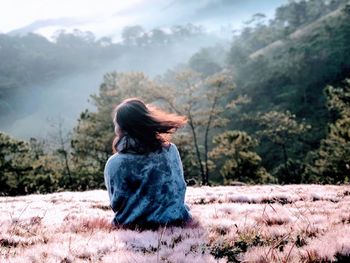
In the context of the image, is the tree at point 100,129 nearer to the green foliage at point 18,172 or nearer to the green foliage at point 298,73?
the green foliage at point 18,172

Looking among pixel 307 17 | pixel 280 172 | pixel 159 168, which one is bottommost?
pixel 280 172

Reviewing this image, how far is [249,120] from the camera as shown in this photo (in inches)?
3853

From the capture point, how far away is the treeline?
155 feet

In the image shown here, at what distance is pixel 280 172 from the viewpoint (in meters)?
59.6

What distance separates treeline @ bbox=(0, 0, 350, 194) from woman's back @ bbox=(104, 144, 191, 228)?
9.06 metres

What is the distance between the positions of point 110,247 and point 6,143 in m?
46.2

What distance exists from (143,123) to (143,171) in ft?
2.72

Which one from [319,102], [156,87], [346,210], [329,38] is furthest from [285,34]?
[346,210]

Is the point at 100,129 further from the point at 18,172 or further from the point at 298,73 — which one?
the point at 298,73

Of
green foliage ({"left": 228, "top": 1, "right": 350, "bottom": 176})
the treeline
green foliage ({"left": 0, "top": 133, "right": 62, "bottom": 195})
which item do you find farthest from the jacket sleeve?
green foliage ({"left": 228, "top": 1, "right": 350, "bottom": 176})

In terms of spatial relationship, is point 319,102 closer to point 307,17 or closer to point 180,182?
point 307,17

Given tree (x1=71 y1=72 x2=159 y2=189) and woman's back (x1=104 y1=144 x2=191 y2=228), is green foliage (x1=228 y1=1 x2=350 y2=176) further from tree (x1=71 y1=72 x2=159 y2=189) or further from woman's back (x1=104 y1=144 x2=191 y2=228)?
woman's back (x1=104 y1=144 x2=191 y2=228)

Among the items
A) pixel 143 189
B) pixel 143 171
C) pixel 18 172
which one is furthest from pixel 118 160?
pixel 18 172

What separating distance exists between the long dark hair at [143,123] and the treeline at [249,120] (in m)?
9.44
